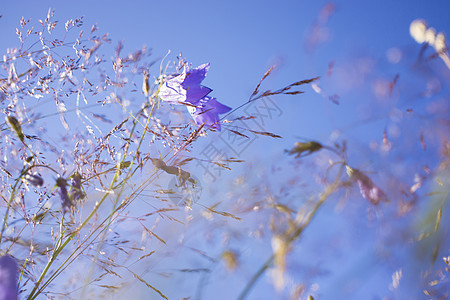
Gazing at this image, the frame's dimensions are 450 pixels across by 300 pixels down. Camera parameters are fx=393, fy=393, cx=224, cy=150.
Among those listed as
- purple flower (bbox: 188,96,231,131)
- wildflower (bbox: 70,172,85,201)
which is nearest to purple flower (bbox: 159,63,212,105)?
purple flower (bbox: 188,96,231,131)

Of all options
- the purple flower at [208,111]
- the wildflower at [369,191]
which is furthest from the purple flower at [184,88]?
the wildflower at [369,191]

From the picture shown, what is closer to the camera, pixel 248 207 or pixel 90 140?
pixel 90 140

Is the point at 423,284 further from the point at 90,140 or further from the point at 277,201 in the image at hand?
the point at 90,140

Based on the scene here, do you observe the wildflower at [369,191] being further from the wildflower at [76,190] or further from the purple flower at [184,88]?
the wildflower at [76,190]

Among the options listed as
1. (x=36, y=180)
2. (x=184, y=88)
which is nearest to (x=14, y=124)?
(x=36, y=180)

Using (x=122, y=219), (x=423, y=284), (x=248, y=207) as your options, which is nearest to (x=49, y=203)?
(x=122, y=219)

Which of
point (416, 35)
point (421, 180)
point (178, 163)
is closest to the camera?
point (178, 163)
